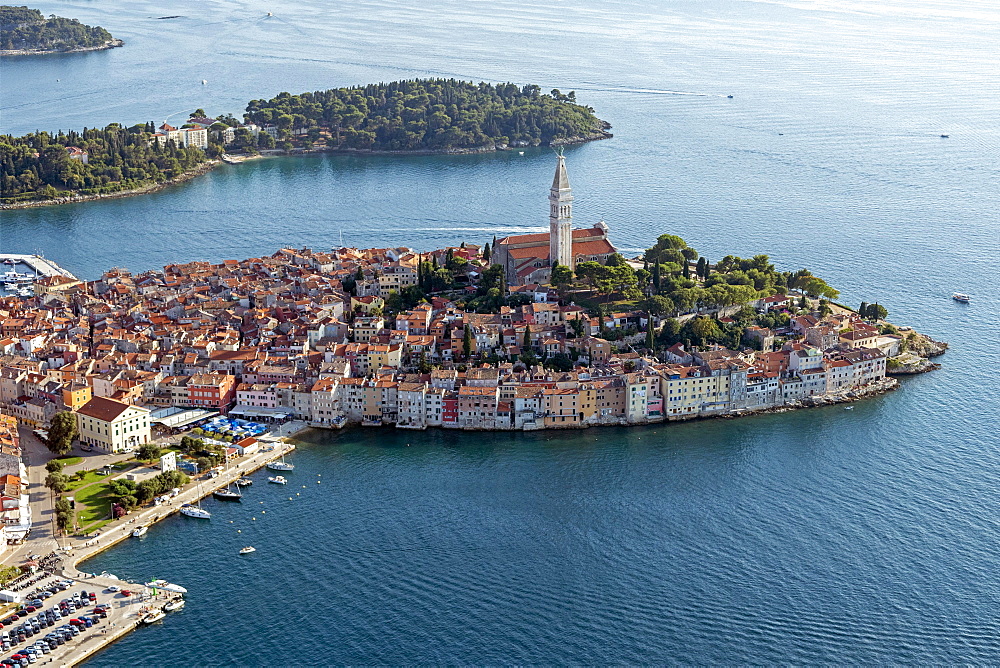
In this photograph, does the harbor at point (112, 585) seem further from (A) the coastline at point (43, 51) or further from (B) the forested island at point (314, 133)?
(A) the coastline at point (43, 51)

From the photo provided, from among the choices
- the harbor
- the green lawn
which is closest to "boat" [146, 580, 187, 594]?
the harbor

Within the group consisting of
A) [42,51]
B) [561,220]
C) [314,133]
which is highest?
[42,51]

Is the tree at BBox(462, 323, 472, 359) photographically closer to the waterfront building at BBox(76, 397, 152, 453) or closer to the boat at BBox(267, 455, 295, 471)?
the boat at BBox(267, 455, 295, 471)

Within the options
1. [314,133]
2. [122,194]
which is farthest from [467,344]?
[314,133]

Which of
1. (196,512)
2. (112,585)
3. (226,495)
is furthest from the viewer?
(226,495)

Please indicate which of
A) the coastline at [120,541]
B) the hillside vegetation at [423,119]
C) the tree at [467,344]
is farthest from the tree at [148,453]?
the hillside vegetation at [423,119]

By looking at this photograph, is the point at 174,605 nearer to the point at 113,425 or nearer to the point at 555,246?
the point at 113,425

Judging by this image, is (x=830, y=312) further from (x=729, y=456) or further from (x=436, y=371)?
(x=436, y=371)

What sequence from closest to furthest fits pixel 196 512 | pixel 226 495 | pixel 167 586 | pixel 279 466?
pixel 167 586 < pixel 196 512 < pixel 226 495 < pixel 279 466
